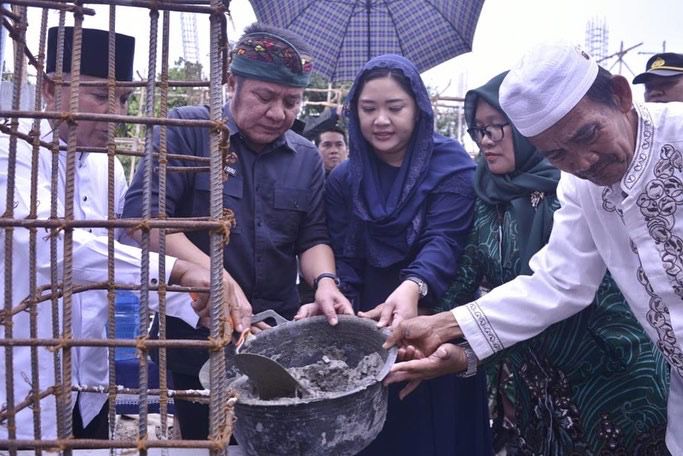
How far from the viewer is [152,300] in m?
1.94

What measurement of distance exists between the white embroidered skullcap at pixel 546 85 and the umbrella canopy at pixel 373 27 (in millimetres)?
1703

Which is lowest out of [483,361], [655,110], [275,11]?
[483,361]

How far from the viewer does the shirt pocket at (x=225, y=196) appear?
2330mm

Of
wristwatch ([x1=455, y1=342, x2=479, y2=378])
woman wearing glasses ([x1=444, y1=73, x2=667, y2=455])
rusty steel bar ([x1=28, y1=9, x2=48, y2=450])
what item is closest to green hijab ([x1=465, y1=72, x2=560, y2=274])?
woman wearing glasses ([x1=444, y1=73, x2=667, y2=455])

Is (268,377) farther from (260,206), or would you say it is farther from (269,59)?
(269,59)

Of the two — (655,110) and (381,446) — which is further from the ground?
(655,110)

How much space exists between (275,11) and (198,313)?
7.09ft

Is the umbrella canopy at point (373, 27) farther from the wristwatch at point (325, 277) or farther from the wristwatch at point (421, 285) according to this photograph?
the wristwatch at point (421, 285)

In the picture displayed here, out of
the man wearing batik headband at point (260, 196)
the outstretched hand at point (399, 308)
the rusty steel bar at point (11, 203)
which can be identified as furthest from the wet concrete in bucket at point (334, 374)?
the rusty steel bar at point (11, 203)

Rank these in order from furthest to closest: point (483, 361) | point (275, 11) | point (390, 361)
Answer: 1. point (275, 11)
2. point (483, 361)
3. point (390, 361)

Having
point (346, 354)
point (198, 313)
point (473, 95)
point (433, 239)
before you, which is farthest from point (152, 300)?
point (473, 95)

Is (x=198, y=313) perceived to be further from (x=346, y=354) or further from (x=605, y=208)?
(x=605, y=208)

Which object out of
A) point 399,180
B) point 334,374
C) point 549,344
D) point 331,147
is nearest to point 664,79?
point 331,147

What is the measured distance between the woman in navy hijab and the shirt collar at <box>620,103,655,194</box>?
0.79 metres
